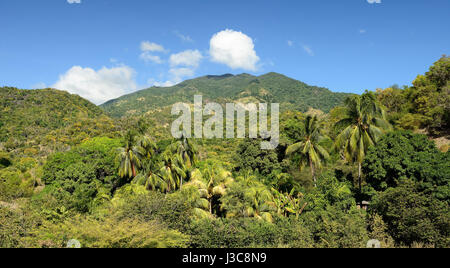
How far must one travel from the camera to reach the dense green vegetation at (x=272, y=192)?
14.1 m

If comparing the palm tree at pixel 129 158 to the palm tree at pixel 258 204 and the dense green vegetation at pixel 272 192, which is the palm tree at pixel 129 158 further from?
the palm tree at pixel 258 204

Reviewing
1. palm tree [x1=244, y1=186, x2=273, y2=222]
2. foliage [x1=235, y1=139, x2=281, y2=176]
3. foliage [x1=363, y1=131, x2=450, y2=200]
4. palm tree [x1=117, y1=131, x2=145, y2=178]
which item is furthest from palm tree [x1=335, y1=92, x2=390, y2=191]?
palm tree [x1=117, y1=131, x2=145, y2=178]

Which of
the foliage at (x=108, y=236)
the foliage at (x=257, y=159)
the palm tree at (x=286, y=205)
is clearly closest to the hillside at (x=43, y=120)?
the foliage at (x=257, y=159)

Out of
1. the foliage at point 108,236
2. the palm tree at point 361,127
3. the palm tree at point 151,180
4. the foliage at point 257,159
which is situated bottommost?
the foliage at point 108,236

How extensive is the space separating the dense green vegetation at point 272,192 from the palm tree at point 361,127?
0.09 metres

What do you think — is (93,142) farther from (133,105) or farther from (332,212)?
(133,105)

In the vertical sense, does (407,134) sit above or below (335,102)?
A: below

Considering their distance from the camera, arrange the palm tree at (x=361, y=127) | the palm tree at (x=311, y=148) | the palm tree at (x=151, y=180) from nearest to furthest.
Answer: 1. the palm tree at (x=361, y=127)
2. the palm tree at (x=151, y=180)
3. the palm tree at (x=311, y=148)

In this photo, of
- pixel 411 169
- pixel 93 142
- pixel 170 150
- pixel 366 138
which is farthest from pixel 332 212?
pixel 93 142

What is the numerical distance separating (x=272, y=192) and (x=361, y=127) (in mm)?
9991

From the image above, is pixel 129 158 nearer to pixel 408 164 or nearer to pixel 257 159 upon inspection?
pixel 257 159
